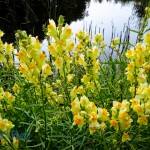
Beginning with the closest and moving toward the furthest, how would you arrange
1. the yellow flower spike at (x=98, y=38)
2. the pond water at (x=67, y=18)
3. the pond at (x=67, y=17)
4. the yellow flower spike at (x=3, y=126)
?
the yellow flower spike at (x=3, y=126)
the yellow flower spike at (x=98, y=38)
the pond water at (x=67, y=18)
the pond at (x=67, y=17)

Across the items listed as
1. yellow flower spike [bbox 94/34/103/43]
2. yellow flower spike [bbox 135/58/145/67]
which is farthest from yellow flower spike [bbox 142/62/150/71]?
yellow flower spike [bbox 94/34/103/43]

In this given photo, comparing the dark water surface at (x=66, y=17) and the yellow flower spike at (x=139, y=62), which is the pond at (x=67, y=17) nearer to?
the dark water surface at (x=66, y=17)

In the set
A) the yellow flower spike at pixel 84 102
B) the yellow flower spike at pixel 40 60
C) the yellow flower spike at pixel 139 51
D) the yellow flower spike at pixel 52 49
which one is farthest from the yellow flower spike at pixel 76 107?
the yellow flower spike at pixel 139 51

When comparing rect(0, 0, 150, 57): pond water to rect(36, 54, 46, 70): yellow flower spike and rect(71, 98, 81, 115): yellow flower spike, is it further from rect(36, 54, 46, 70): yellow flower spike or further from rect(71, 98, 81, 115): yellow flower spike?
rect(71, 98, 81, 115): yellow flower spike

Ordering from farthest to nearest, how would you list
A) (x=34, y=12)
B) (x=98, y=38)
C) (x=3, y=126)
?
(x=34, y=12)
(x=98, y=38)
(x=3, y=126)

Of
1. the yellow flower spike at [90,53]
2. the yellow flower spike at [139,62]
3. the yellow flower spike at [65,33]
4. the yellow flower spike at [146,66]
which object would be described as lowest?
the yellow flower spike at [146,66]

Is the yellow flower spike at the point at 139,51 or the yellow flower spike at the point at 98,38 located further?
the yellow flower spike at the point at 98,38

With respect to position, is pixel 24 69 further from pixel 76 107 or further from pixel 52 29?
pixel 76 107

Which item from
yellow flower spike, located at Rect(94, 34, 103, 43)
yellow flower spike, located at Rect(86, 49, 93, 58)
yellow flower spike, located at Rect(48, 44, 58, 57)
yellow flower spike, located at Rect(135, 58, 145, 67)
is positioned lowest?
yellow flower spike, located at Rect(135, 58, 145, 67)

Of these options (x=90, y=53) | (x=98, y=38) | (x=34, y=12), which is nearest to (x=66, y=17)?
(x=34, y=12)

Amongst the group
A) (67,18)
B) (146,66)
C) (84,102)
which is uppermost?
(67,18)

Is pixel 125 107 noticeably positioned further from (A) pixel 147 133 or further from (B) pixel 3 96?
(B) pixel 3 96

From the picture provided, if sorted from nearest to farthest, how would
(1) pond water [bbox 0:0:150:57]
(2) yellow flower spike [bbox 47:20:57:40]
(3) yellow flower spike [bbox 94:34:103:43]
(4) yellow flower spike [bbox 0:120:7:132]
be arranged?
(4) yellow flower spike [bbox 0:120:7:132] < (2) yellow flower spike [bbox 47:20:57:40] < (3) yellow flower spike [bbox 94:34:103:43] < (1) pond water [bbox 0:0:150:57]

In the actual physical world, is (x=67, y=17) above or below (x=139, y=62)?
above
